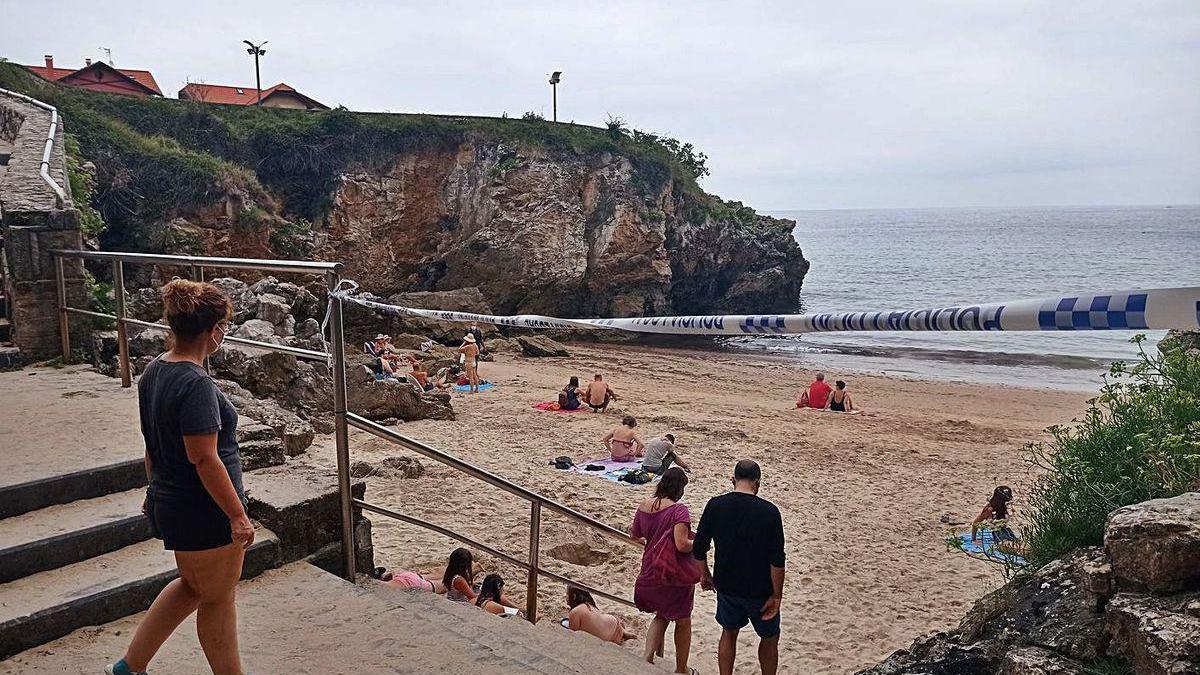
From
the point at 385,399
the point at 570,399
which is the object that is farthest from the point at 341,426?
the point at 570,399

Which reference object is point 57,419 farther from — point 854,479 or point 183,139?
point 183,139

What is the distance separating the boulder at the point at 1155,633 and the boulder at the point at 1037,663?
0.15 meters

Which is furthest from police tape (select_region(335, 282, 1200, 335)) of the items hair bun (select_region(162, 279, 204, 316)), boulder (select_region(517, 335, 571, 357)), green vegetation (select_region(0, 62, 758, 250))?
boulder (select_region(517, 335, 571, 357))

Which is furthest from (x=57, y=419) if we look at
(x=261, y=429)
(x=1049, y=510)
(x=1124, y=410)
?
(x=1124, y=410)

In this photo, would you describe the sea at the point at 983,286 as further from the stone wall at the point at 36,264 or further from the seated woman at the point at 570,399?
the stone wall at the point at 36,264

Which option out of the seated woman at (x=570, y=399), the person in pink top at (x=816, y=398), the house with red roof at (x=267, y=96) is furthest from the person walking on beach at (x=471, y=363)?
the house with red roof at (x=267, y=96)

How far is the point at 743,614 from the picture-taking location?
4.00 m

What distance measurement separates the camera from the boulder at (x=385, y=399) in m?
11.7

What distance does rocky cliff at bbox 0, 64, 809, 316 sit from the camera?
69.5ft

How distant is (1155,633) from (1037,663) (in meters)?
0.45

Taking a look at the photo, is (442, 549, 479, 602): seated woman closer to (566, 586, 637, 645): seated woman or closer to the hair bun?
(566, 586, 637, 645): seated woman

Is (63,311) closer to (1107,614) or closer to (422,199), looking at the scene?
(1107,614)

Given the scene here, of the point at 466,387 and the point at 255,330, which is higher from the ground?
the point at 255,330

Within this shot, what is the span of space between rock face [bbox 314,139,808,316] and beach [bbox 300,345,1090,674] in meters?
9.03
